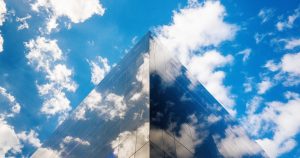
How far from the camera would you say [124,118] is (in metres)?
13.4

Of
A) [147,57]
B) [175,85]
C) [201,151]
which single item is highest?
[147,57]

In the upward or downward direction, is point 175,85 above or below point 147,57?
below

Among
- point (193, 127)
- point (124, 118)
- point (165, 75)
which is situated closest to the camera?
point (124, 118)

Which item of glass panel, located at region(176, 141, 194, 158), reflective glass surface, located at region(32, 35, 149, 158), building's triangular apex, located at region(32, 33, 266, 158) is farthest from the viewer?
glass panel, located at region(176, 141, 194, 158)

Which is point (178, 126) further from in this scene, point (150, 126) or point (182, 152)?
point (150, 126)

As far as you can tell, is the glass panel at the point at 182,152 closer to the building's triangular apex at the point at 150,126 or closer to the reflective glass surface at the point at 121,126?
the building's triangular apex at the point at 150,126

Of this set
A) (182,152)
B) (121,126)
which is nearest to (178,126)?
(182,152)

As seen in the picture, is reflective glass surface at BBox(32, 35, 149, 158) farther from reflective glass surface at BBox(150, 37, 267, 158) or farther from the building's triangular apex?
reflective glass surface at BBox(150, 37, 267, 158)

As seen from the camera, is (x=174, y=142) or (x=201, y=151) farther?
(x=201, y=151)

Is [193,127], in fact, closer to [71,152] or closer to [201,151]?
[201,151]

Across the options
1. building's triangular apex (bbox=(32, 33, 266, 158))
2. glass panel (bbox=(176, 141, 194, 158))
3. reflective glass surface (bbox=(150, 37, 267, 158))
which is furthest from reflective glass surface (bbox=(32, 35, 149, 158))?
glass panel (bbox=(176, 141, 194, 158))

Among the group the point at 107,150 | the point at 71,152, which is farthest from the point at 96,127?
the point at 107,150

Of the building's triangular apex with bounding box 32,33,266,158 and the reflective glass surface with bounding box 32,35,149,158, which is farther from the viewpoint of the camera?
the reflective glass surface with bounding box 32,35,149,158

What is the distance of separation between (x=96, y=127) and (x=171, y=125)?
6903 millimetres
